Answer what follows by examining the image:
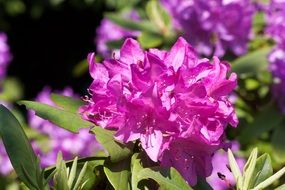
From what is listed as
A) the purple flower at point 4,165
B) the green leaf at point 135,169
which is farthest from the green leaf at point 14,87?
the green leaf at point 135,169

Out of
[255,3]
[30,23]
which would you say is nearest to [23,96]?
[30,23]

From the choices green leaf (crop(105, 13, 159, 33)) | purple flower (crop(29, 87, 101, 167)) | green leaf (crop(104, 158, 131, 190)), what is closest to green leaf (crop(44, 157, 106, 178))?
green leaf (crop(104, 158, 131, 190))

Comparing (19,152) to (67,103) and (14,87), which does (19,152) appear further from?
(14,87)

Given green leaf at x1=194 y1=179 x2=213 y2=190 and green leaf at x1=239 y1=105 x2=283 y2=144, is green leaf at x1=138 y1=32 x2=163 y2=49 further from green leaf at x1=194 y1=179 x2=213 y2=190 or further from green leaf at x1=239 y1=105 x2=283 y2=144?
green leaf at x1=194 y1=179 x2=213 y2=190

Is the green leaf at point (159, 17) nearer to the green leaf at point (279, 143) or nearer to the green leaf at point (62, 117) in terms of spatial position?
the green leaf at point (279, 143)

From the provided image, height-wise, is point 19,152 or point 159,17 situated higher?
point 19,152

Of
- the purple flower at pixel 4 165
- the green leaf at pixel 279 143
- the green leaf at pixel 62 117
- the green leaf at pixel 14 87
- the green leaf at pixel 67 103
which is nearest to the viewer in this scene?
the green leaf at pixel 62 117

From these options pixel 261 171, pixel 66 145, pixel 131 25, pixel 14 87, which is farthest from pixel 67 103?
pixel 14 87
